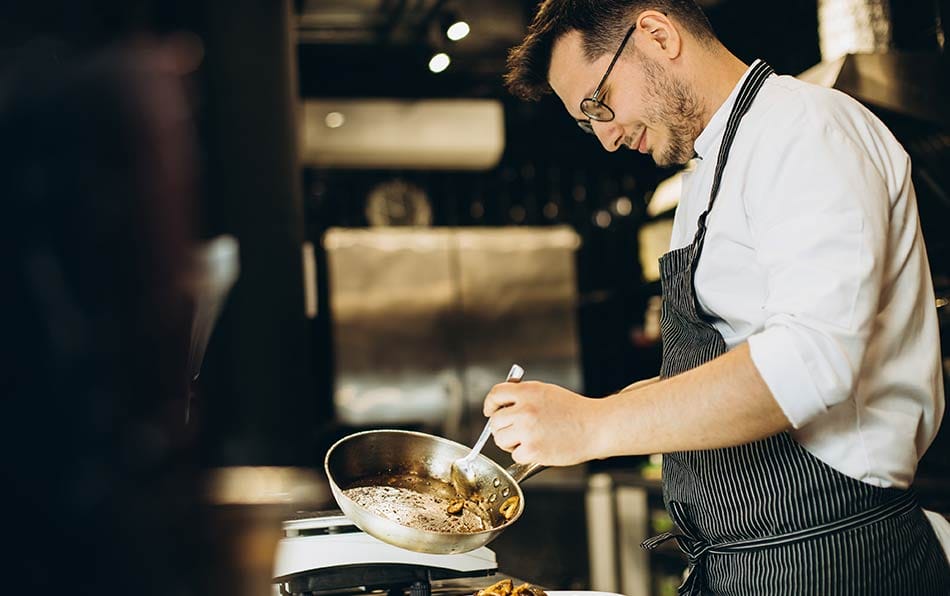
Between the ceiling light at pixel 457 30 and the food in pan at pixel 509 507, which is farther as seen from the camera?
the ceiling light at pixel 457 30

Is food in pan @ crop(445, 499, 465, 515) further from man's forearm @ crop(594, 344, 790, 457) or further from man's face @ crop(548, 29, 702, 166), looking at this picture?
man's face @ crop(548, 29, 702, 166)

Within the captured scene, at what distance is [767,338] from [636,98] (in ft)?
1.86

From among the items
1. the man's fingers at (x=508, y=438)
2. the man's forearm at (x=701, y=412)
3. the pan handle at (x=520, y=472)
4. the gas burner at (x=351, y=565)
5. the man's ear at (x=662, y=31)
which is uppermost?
the man's ear at (x=662, y=31)

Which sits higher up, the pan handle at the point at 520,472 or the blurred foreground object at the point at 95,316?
the blurred foreground object at the point at 95,316

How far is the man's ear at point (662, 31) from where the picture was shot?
1.43 meters

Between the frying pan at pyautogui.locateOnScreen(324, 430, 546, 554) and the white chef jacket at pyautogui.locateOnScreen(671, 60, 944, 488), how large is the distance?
0.42 metres

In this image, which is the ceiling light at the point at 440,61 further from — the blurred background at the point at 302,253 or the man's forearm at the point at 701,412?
the man's forearm at the point at 701,412

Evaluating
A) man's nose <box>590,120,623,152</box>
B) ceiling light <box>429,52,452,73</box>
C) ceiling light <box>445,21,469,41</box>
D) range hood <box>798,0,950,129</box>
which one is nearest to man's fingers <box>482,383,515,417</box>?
man's nose <box>590,120,623,152</box>

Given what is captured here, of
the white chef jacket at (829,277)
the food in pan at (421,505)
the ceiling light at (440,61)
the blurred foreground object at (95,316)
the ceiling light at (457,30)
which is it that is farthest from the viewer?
the ceiling light at (440,61)

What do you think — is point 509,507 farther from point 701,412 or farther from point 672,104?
point 672,104

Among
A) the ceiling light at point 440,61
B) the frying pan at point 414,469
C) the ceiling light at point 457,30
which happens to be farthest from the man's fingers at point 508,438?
the ceiling light at point 440,61

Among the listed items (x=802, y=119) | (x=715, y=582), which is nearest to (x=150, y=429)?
(x=802, y=119)

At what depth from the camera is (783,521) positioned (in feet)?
4.19

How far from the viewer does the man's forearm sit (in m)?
1.10
